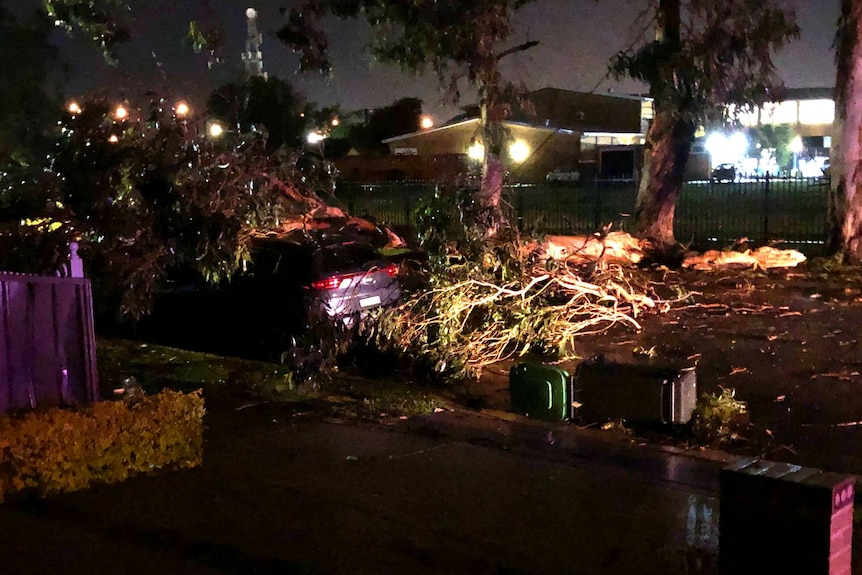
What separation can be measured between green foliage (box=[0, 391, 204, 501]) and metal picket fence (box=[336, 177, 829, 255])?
44.7ft

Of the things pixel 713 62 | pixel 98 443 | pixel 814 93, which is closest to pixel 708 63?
pixel 713 62

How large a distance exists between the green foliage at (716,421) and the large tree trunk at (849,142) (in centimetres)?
1068

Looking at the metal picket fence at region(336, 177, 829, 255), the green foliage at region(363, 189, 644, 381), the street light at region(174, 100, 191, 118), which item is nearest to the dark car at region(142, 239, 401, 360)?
the green foliage at region(363, 189, 644, 381)

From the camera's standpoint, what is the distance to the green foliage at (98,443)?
5.75 m

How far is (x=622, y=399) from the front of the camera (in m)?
7.67

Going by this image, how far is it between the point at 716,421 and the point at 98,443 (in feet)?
15.2

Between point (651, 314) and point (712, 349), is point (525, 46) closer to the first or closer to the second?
point (651, 314)

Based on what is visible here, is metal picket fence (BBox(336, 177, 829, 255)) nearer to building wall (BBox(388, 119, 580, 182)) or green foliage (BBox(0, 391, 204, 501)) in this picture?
green foliage (BBox(0, 391, 204, 501))

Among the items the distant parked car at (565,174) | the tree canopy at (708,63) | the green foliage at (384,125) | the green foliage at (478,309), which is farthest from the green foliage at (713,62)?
the green foliage at (384,125)

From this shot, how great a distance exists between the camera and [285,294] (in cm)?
1022

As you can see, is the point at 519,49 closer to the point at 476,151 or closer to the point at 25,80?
the point at 476,151

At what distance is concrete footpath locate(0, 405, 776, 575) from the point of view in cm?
489

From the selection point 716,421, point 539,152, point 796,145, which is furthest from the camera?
Result: point 796,145

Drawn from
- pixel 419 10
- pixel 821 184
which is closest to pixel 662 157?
pixel 821 184
